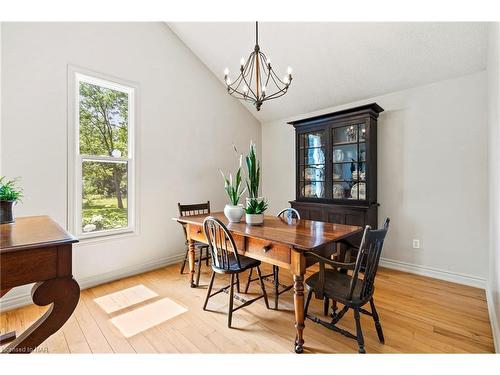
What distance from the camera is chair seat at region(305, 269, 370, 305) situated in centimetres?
169

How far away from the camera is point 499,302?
1707mm

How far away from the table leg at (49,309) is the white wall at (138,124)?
182 cm

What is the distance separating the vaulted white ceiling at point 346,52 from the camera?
8.54 feet

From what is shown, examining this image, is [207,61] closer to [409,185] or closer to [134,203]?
[134,203]

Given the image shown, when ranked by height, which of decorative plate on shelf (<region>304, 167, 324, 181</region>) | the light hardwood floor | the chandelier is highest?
the chandelier

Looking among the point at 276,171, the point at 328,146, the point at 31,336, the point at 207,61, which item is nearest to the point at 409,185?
the point at 328,146

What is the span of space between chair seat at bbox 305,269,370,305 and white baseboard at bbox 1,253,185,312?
2334mm

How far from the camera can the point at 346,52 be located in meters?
3.04

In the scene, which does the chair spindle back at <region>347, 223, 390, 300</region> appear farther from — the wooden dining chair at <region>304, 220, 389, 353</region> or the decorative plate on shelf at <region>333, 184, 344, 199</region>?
the decorative plate on shelf at <region>333, 184, 344, 199</region>

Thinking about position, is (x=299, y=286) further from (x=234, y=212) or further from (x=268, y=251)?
(x=234, y=212)

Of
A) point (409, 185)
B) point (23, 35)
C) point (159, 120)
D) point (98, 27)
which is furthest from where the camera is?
point (159, 120)

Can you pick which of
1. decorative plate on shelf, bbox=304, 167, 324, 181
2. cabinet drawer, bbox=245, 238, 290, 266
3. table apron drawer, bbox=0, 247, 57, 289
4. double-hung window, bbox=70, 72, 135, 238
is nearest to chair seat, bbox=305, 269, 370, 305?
cabinet drawer, bbox=245, 238, 290, 266

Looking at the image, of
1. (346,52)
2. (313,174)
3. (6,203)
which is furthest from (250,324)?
(346,52)
